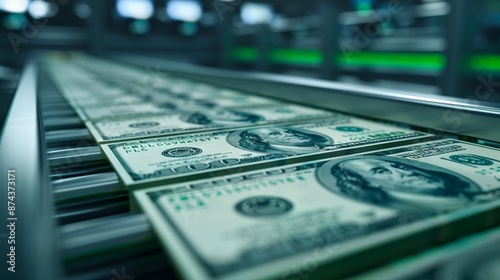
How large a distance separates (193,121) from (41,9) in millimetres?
5723

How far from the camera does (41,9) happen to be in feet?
19.2

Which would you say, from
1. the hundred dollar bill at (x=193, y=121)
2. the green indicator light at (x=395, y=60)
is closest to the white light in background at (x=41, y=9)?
the green indicator light at (x=395, y=60)

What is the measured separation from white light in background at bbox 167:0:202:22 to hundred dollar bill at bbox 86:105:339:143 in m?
6.05

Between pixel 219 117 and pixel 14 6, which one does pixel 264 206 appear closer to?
pixel 219 117

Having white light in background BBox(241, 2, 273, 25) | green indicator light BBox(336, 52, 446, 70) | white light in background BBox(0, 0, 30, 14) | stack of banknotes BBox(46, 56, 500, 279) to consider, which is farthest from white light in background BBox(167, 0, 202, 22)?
stack of banknotes BBox(46, 56, 500, 279)

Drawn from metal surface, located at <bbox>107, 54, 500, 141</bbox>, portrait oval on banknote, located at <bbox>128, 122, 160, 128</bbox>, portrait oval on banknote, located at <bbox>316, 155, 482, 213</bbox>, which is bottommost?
portrait oval on banknote, located at <bbox>316, 155, 482, 213</bbox>

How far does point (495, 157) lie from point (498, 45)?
2.65 meters

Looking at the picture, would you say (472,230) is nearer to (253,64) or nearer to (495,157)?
(495,157)

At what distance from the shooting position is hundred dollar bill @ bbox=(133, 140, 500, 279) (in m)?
0.41

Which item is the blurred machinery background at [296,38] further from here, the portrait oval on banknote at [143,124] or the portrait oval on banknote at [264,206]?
the portrait oval on banknote at [143,124]

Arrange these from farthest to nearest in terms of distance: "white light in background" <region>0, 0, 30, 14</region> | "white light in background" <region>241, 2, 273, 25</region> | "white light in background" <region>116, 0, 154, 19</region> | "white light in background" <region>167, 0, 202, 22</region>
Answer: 1. "white light in background" <region>241, 2, 273, 25</region>
2. "white light in background" <region>167, 0, 202, 22</region>
3. "white light in background" <region>116, 0, 154, 19</region>
4. "white light in background" <region>0, 0, 30, 14</region>

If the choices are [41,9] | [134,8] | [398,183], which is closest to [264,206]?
[398,183]

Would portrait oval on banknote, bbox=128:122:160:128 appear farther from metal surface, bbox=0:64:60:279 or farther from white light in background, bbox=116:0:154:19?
white light in background, bbox=116:0:154:19

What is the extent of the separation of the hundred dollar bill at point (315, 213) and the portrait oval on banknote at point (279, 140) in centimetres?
10
